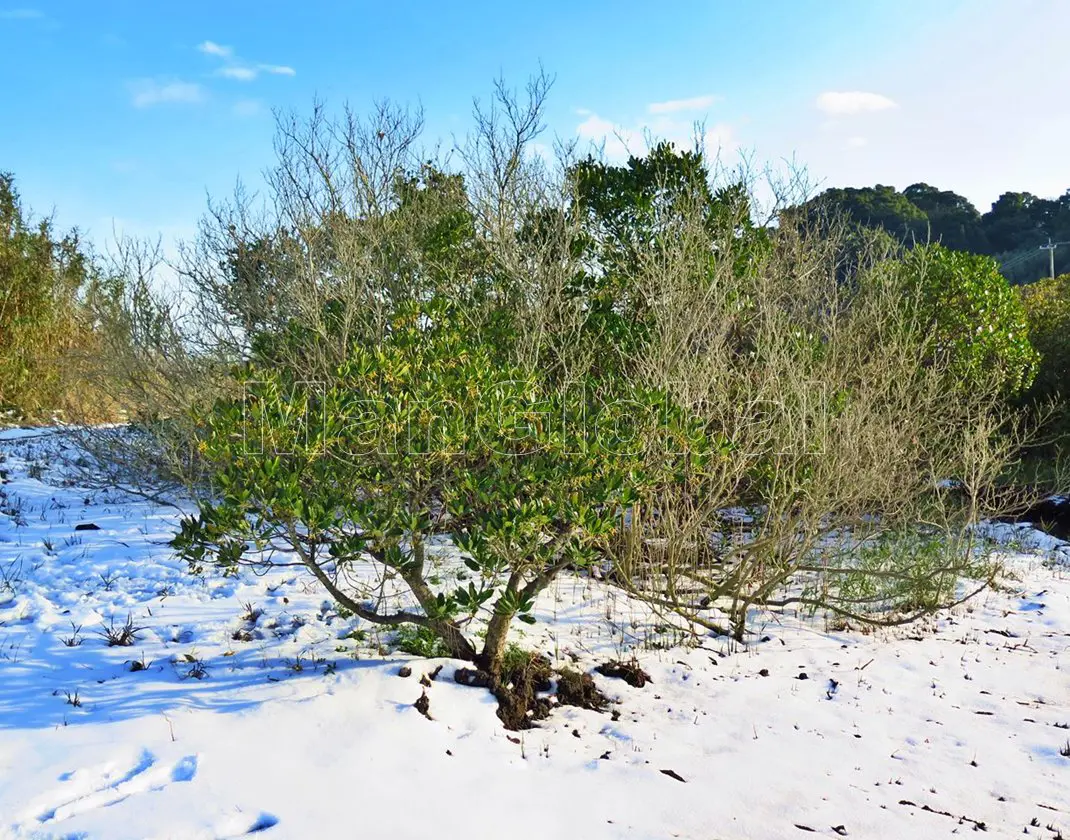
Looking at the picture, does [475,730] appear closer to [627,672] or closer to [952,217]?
[627,672]

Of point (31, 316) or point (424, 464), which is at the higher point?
point (31, 316)

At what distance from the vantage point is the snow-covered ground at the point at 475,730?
3.26 m

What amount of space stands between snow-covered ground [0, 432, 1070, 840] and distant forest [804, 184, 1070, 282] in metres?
22.0

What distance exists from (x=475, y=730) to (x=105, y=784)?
1.66 metres

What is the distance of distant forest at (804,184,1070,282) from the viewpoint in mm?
25250

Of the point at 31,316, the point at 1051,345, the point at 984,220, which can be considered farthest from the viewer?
the point at 984,220

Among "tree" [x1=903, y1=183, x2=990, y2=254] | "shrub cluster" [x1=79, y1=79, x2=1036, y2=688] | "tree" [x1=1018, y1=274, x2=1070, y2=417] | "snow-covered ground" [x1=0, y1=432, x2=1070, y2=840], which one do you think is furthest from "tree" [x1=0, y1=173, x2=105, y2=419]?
"tree" [x1=903, y1=183, x2=990, y2=254]

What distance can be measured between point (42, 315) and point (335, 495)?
1494 centimetres

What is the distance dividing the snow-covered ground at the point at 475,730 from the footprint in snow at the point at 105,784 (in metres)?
0.01

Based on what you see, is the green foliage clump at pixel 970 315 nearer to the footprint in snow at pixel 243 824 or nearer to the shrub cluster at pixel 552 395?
the shrub cluster at pixel 552 395

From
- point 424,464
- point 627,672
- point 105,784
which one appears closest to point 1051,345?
point 627,672

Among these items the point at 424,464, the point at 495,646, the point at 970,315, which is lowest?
the point at 495,646

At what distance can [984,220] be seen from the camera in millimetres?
29312

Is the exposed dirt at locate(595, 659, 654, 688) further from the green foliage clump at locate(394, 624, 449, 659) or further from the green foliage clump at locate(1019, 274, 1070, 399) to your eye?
the green foliage clump at locate(1019, 274, 1070, 399)
